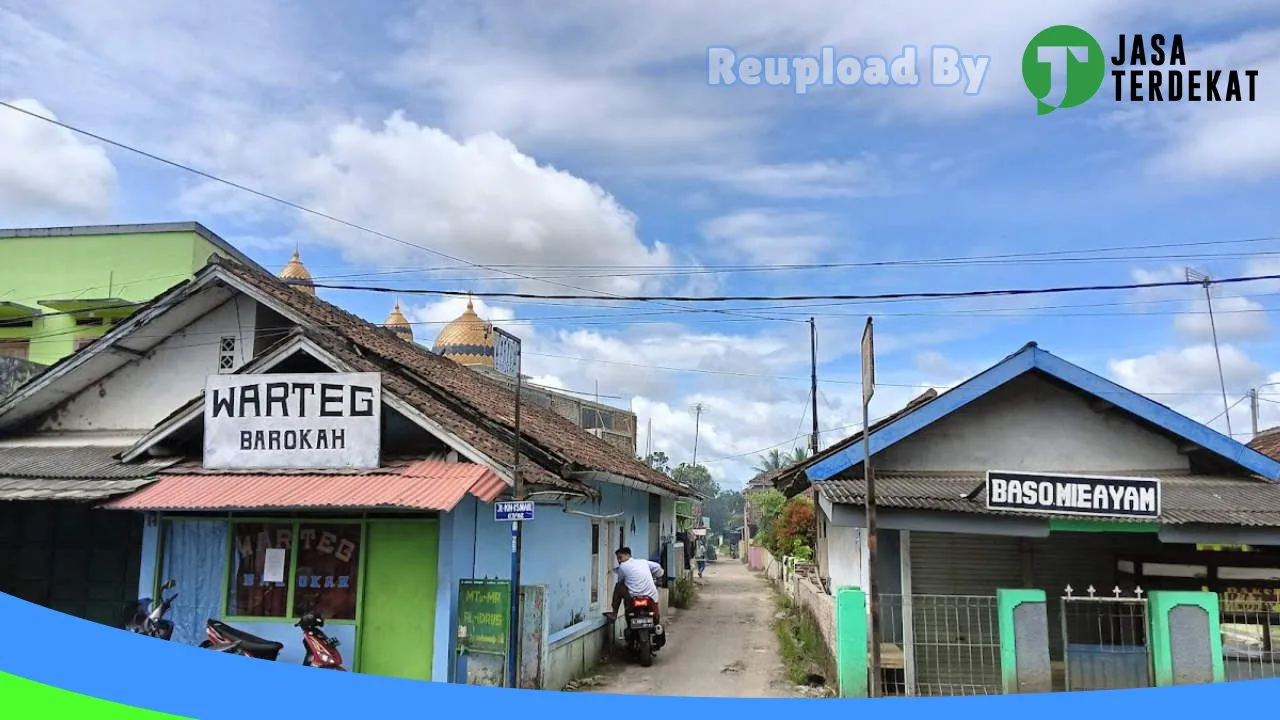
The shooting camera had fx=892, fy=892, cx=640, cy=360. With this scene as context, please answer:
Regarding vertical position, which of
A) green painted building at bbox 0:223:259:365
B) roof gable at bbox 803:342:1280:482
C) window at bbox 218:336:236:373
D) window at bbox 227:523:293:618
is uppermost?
green painted building at bbox 0:223:259:365

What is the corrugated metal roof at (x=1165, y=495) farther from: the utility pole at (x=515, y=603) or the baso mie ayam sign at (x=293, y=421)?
the baso mie ayam sign at (x=293, y=421)

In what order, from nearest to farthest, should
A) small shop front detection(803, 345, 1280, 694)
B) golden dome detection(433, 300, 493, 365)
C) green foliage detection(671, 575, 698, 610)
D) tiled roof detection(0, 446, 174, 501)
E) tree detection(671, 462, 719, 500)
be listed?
small shop front detection(803, 345, 1280, 694), tiled roof detection(0, 446, 174, 501), green foliage detection(671, 575, 698, 610), golden dome detection(433, 300, 493, 365), tree detection(671, 462, 719, 500)

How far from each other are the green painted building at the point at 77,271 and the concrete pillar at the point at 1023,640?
17818 millimetres

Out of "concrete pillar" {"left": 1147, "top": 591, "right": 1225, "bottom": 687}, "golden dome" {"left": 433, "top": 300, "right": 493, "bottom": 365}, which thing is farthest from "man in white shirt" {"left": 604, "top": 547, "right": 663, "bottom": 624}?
"golden dome" {"left": 433, "top": 300, "right": 493, "bottom": 365}

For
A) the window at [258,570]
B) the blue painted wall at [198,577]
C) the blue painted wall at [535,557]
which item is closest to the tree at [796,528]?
the blue painted wall at [535,557]

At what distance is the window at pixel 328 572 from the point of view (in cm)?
984

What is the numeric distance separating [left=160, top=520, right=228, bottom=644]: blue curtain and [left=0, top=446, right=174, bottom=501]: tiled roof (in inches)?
30.2

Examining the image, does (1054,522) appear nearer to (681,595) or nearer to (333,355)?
(333,355)

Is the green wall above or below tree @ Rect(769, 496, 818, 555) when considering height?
above

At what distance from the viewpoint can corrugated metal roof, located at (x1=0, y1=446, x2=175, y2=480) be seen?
1068 cm

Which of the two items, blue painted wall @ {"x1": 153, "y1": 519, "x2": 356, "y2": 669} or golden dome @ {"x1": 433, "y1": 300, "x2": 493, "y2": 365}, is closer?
→ blue painted wall @ {"x1": 153, "y1": 519, "x2": 356, "y2": 669}

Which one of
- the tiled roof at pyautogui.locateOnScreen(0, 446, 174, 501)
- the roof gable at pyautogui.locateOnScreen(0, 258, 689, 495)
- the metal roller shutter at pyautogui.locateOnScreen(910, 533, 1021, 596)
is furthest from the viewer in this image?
the metal roller shutter at pyautogui.locateOnScreen(910, 533, 1021, 596)

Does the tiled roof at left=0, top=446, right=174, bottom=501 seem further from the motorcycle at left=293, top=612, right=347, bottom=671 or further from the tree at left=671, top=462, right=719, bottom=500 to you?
the tree at left=671, top=462, right=719, bottom=500

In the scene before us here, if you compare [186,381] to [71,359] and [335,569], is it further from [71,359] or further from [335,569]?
[335,569]
